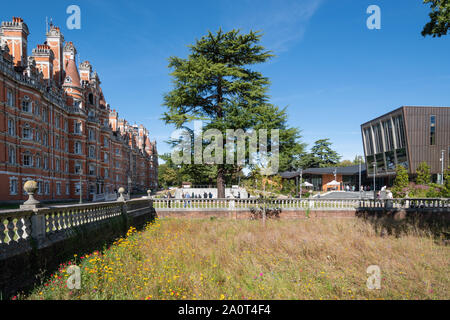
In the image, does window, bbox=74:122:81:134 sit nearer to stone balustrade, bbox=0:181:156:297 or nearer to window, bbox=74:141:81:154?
window, bbox=74:141:81:154

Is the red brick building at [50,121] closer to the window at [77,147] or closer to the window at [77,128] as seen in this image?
the window at [77,147]

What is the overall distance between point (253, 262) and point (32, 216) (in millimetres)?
5619

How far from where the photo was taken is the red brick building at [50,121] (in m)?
23.7

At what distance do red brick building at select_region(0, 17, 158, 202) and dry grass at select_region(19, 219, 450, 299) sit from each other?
23011 mm

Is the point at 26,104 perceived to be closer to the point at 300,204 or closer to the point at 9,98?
the point at 9,98

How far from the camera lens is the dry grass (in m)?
5.21

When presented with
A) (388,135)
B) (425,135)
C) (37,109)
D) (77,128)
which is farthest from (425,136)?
(37,109)

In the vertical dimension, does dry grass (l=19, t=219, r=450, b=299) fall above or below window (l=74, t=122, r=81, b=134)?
below

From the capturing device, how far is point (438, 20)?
28.8ft

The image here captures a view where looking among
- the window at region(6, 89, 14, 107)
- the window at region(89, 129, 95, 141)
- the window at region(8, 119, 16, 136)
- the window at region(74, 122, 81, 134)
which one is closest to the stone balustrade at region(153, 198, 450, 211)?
the window at region(8, 119, 16, 136)

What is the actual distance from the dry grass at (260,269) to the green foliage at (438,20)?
25.6ft

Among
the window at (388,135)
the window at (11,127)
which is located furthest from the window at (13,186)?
the window at (388,135)

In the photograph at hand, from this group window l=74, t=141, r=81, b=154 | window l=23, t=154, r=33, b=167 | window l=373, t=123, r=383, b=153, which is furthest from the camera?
window l=373, t=123, r=383, b=153

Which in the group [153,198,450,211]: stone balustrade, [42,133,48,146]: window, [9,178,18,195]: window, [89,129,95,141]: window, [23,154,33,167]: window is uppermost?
[89,129,95,141]: window
